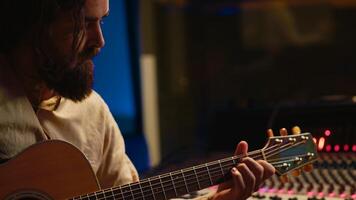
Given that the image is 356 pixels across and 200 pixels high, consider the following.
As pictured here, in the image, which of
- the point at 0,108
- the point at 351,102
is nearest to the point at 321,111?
the point at 351,102

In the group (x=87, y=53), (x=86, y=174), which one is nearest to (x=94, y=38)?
(x=87, y=53)

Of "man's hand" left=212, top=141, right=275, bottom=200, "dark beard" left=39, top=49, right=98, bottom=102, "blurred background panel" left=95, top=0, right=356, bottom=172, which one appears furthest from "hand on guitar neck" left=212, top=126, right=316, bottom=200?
"blurred background panel" left=95, top=0, right=356, bottom=172

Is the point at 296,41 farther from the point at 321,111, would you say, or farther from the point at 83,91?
the point at 83,91

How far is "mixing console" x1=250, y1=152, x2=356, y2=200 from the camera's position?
140 centimetres

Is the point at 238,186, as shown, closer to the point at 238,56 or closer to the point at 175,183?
the point at 175,183

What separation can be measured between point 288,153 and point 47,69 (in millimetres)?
609

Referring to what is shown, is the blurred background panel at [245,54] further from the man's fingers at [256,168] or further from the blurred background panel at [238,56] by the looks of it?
the man's fingers at [256,168]

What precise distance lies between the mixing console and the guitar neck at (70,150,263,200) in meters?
0.21

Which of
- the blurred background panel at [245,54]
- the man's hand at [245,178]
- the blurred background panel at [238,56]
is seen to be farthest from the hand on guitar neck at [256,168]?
the blurred background panel at [245,54]

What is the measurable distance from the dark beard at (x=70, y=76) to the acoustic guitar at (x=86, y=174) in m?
0.16

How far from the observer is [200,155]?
6.86ft

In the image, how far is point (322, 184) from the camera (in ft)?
4.85

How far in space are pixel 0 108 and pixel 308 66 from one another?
2.03m

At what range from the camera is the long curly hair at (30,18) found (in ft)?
4.20
